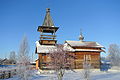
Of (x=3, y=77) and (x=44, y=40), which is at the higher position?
(x=44, y=40)

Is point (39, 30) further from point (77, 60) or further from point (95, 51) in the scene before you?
point (95, 51)

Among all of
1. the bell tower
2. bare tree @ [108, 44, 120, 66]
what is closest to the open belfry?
the bell tower

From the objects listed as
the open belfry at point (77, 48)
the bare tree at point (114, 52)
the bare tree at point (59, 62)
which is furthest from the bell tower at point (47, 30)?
the bare tree at point (114, 52)

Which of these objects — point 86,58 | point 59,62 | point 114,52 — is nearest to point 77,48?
point 86,58

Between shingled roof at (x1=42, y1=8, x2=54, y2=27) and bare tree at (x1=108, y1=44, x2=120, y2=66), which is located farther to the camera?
bare tree at (x1=108, y1=44, x2=120, y2=66)

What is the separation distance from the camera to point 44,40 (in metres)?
28.5

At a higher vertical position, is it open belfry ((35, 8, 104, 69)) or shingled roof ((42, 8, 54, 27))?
shingled roof ((42, 8, 54, 27))

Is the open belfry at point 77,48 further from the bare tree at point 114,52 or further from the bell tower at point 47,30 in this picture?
the bare tree at point 114,52

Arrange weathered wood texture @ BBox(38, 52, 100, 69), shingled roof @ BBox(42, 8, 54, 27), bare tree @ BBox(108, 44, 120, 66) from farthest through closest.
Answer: bare tree @ BBox(108, 44, 120, 66), shingled roof @ BBox(42, 8, 54, 27), weathered wood texture @ BBox(38, 52, 100, 69)

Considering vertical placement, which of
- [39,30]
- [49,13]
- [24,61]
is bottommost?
[24,61]

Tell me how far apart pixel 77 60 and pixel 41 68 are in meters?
7.58

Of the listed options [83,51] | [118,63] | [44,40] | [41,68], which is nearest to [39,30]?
[44,40]

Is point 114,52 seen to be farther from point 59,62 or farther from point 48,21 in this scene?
point 59,62

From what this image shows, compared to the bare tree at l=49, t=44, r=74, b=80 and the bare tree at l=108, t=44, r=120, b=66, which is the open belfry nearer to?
the bare tree at l=49, t=44, r=74, b=80
